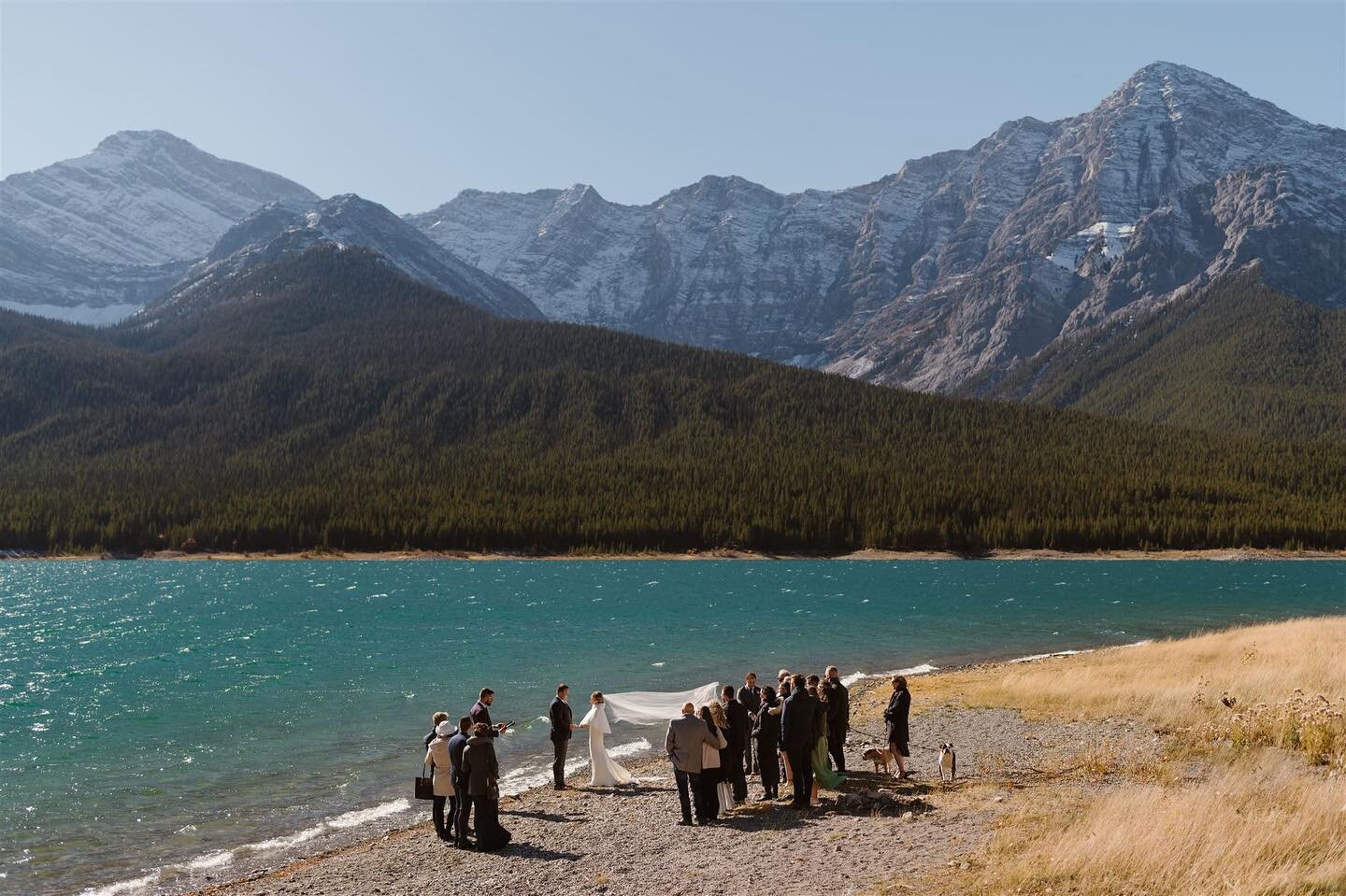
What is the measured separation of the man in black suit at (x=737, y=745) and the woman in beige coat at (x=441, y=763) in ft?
20.9

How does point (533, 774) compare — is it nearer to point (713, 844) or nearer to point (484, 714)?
point (484, 714)

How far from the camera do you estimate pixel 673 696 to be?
33594 millimetres

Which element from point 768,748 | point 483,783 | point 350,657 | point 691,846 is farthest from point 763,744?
point 350,657

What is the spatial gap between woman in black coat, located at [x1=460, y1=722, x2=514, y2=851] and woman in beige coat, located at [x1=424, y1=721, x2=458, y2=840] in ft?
2.43

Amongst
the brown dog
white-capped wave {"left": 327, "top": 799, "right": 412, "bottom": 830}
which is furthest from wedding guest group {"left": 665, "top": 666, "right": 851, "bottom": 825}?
white-capped wave {"left": 327, "top": 799, "right": 412, "bottom": 830}

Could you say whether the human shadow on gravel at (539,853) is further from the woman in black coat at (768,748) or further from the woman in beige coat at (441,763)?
the woman in black coat at (768,748)

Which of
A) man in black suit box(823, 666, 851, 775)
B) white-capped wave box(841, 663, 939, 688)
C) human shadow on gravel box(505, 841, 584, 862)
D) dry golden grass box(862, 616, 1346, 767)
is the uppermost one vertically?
man in black suit box(823, 666, 851, 775)

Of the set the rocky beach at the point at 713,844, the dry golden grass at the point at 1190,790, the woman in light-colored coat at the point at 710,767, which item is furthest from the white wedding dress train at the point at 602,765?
the dry golden grass at the point at 1190,790

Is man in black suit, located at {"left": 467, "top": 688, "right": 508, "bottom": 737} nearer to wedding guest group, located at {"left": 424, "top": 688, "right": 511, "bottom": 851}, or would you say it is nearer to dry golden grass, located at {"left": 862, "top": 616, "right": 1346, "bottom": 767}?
wedding guest group, located at {"left": 424, "top": 688, "right": 511, "bottom": 851}

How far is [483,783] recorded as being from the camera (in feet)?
73.7

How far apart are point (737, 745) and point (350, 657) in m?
45.3

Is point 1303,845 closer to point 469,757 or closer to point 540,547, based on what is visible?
point 469,757

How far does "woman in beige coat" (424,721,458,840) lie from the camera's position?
23.4 meters

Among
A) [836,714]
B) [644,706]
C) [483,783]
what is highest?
[836,714]
